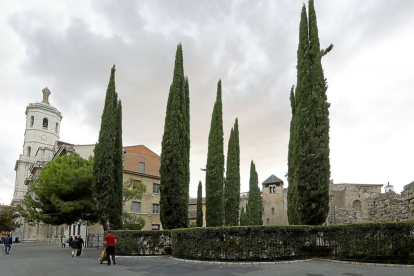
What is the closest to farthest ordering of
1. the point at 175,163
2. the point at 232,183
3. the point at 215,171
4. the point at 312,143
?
the point at 312,143 → the point at 175,163 → the point at 215,171 → the point at 232,183

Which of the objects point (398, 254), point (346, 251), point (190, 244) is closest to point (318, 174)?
point (346, 251)

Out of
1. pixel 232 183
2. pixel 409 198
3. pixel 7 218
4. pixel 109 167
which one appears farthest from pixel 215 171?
pixel 7 218

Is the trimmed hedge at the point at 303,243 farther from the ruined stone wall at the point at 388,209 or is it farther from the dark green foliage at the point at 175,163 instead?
the dark green foliage at the point at 175,163

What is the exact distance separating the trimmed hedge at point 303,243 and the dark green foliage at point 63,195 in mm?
13000

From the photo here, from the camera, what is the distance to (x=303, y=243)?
541 inches

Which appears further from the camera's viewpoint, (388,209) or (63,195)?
(63,195)

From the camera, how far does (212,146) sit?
29672 mm

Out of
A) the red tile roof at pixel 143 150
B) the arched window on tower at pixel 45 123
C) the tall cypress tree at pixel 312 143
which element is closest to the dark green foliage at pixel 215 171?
the tall cypress tree at pixel 312 143

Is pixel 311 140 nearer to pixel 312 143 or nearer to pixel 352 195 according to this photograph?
pixel 312 143

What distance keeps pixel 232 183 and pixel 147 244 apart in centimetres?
1719

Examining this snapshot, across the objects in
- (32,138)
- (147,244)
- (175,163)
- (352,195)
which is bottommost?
(147,244)

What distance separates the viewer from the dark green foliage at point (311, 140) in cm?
1526

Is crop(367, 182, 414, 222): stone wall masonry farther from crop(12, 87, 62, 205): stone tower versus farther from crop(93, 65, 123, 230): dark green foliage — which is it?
crop(12, 87, 62, 205): stone tower

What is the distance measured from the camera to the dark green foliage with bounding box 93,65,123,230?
71.7 feet
